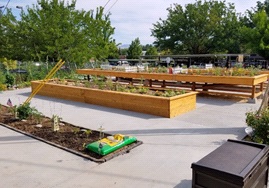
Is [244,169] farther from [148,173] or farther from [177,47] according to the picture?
[177,47]

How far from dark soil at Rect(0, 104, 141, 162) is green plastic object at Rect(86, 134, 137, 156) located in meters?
0.06

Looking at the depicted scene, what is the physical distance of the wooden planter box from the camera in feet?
18.1

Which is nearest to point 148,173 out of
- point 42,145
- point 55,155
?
point 55,155

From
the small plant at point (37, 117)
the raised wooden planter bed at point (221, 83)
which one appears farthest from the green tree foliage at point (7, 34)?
the small plant at point (37, 117)

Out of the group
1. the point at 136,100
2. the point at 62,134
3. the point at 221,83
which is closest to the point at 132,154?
the point at 62,134

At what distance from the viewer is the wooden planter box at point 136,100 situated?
5.52 metres

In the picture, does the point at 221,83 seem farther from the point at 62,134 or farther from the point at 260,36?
the point at 260,36

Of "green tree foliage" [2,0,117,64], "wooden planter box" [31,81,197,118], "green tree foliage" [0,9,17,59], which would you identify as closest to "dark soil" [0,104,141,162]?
"wooden planter box" [31,81,197,118]

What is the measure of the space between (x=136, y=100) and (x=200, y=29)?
73.9 feet

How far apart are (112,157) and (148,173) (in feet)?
2.15

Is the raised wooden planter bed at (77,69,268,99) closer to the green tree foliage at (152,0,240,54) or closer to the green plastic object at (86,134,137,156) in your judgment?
the green plastic object at (86,134,137,156)

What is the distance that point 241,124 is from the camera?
4820 mm

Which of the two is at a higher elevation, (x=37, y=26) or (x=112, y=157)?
(x=37, y=26)

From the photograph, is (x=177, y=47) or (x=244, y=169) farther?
(x=177, y=47)
